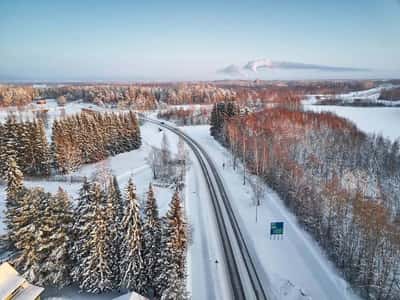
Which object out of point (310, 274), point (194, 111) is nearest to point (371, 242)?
point (310, 274)

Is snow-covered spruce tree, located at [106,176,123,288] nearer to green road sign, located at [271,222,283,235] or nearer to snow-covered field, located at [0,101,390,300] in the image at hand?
snow-covered field, located at [0,101,390,300]

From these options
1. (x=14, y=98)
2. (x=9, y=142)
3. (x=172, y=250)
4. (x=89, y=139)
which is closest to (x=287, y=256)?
(x=172, y=250)

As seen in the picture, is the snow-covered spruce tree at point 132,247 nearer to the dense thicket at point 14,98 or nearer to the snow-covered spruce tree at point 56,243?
the snow-covered spruce tree at point 56,243

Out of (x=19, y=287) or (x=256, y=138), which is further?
(x=256, y=138)

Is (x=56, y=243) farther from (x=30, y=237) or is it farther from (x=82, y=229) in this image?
(x=82, y=229)

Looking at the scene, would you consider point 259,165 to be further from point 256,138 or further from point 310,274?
point 310,274

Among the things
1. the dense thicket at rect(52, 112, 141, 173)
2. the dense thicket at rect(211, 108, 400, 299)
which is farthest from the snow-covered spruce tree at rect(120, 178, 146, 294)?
the dense thicket at rect(52, 112, 141, 173)
